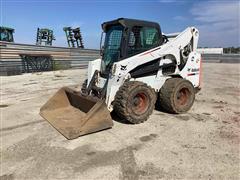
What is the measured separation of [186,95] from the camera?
6098 mm

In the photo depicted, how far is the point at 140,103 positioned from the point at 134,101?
0.22 meters

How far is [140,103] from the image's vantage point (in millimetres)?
5219

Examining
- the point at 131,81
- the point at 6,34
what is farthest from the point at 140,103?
the point at 6,34

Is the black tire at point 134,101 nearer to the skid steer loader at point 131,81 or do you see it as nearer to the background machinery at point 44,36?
the skid steer loader at point 131,81

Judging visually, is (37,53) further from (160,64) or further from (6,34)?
(160,64)

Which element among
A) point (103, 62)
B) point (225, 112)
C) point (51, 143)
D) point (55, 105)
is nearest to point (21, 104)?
point (55, 105)

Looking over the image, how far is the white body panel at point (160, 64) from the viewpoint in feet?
16.4

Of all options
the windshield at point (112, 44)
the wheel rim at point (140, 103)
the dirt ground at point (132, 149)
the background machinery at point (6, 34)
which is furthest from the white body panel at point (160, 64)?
the background machinery at point (6, 34)

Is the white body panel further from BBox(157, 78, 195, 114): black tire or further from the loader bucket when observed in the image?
the loader bucket

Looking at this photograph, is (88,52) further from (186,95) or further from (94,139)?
(94,139)

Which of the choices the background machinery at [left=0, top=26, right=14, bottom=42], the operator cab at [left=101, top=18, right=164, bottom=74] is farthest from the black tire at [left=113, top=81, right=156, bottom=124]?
the background machinery at [left=0, top=26, right=14, bottom=42]

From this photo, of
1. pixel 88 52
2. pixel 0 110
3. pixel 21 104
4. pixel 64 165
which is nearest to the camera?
pixel 64 165

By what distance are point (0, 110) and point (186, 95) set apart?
5.01 metres

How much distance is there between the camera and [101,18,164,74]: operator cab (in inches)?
207
